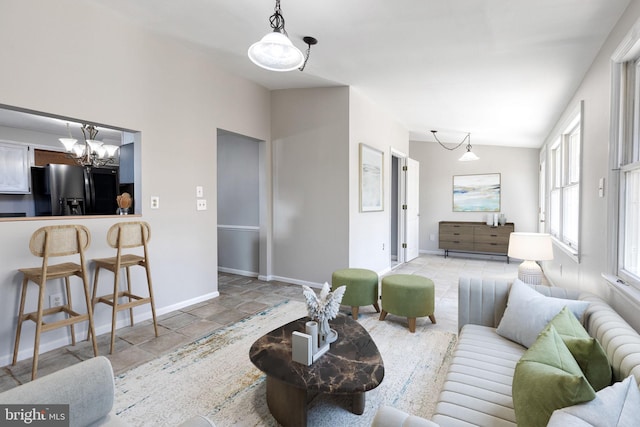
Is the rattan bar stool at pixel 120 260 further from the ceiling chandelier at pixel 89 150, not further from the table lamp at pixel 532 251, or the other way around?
the table lamp at pixel 532 251

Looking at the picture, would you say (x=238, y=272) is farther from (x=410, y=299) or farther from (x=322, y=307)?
(x=322, y=307)

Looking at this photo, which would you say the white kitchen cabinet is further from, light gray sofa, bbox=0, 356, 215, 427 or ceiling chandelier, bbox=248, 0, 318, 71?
light gray sofa, bbox=0, 356, 215, 427

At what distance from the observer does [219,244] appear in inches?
209

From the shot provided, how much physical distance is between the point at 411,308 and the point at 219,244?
3598 mm

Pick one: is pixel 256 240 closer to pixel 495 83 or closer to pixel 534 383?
pixel 495 83

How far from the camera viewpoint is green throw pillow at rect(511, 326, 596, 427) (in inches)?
36.6

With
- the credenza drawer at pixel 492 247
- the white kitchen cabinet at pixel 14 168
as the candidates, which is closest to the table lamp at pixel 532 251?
the credenza drawer at pixel 492 247

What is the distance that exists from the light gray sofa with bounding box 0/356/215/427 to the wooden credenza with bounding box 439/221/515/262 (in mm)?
6787

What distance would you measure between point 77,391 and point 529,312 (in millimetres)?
2249

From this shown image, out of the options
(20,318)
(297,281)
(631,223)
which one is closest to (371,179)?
(297,281)

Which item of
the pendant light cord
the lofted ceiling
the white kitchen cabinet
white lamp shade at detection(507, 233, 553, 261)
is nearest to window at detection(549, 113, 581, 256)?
the lofted ceiling

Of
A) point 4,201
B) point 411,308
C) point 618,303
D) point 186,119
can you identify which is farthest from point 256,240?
point 618,303

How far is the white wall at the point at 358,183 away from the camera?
13.8 feet

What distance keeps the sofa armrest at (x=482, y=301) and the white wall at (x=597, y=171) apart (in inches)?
23.8
